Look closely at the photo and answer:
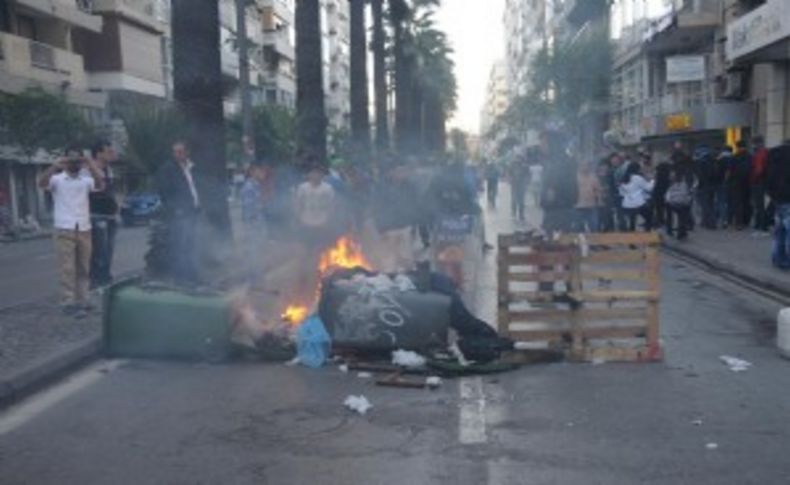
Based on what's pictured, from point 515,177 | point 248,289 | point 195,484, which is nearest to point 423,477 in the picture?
point 195,484

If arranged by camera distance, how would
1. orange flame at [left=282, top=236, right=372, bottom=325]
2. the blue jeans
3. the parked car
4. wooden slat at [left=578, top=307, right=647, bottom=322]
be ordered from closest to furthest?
wooden slat at [left=578, top=307, right=647, bottom=322], orange flame at [left=282, top=236, right=372, bottom=325], the blue jeans, the parked car

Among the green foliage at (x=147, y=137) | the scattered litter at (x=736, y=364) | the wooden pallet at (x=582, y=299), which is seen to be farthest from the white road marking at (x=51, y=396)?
the green foliage at (x=147, y=137)

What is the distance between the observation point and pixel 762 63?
2723 centimetres

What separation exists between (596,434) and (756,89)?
84.8 feet

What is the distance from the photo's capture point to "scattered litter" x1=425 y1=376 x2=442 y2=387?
22.8 ft

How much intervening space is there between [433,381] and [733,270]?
804 cm

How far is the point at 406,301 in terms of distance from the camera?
7.82 metres

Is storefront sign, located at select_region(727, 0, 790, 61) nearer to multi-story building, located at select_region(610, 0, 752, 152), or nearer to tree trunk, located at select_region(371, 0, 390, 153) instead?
multi-story building, located at select_region(610, 0, 752, 152)

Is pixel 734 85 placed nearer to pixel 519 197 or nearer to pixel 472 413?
pixel 519 197

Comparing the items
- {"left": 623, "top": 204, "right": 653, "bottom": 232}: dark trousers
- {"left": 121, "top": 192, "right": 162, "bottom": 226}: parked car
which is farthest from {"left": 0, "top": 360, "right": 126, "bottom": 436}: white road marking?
{"left": 121, "top": 192, "right": 162, "bottom": 226}: parked car

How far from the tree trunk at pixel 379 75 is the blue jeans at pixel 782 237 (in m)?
22.0

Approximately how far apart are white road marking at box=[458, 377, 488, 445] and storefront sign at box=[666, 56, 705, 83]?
26913mm

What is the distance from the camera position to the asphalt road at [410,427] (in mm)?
5078

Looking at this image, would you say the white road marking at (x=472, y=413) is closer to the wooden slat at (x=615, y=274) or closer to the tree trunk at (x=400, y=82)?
the wooden slat at (x=615, y=274)
